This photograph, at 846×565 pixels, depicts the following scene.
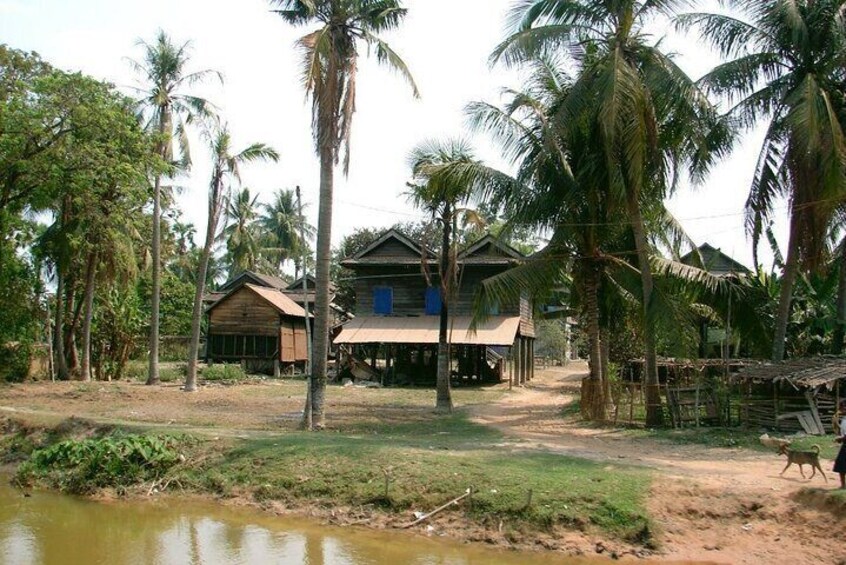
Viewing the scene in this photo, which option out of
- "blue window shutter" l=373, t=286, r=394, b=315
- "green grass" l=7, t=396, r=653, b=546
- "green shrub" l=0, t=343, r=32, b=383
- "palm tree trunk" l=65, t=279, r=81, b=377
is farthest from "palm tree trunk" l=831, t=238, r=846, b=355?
"palm tree trunk" l=65, t=279, r=81, b=377

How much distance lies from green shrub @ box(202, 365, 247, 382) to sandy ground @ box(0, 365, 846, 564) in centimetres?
203

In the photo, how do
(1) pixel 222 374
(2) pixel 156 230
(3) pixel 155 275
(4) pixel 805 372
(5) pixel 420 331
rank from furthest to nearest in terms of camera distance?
(1) pixel 222 374, (5) pixel 420 331, (3) pixel 155 275, (2) pixel 156 230, (4) pixel 805 372

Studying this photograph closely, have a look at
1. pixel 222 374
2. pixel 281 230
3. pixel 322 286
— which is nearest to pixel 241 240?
pixel 281 230

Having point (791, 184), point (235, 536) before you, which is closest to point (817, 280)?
point (791, 184)

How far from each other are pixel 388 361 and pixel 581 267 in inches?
614

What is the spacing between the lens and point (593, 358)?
20859 millimetres

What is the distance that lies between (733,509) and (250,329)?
33631 millimetres

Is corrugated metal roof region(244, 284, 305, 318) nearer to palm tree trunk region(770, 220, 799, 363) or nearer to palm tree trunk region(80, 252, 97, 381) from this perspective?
palm tree trunk region(80, 252, 97, 381)

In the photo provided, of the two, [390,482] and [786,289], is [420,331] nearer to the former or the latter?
[786,289]

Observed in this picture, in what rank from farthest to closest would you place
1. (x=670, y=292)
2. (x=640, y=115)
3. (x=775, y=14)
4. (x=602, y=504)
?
(x=670, y=292)
(x=775, y=14)
(x=640, y=115)
(x=602, y=504)

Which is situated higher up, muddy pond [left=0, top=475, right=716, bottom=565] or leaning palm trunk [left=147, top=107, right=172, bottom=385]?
leaning palm trunk [left=147, top=107, right=172, bottom=385]

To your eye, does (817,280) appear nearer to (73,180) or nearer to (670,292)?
(670,292)

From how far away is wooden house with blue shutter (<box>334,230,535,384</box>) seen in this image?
3425 centimetres

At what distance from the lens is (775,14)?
19125 millimetres
